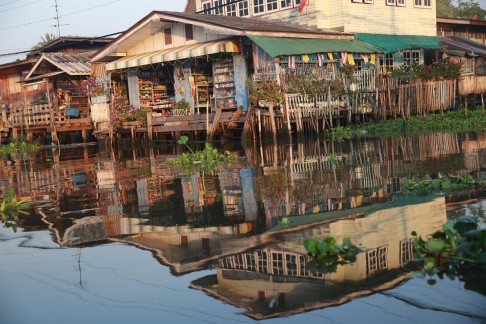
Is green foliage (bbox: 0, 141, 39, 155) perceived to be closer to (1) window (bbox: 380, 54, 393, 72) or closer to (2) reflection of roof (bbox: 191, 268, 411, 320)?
(1) window (bbox: 380, 54, 393, 72)

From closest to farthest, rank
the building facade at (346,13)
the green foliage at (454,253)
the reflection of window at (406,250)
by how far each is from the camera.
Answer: the green foliage at (454,253)
the reflection of window at (406,250)
the building facade at (346,13)

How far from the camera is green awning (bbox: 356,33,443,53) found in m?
28.7

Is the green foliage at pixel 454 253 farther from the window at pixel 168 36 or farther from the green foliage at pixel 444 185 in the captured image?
the window at pixel 168 36

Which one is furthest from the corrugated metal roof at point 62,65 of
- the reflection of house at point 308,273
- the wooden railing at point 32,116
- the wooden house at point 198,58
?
the reflection of house at point 308,273

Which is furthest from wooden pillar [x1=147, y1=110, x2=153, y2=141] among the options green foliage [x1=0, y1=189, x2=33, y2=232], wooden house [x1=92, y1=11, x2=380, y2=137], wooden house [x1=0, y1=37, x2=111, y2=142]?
green foliage [x1=0, y1=189, x2=33, y2=232]

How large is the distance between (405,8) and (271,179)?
22.8 metres

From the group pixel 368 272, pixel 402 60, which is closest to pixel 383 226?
pixel 368 272

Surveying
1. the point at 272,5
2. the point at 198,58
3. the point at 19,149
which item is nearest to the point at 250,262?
the point at 198,58

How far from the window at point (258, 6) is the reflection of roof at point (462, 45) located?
9985mm

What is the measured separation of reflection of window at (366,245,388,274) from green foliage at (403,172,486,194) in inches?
130

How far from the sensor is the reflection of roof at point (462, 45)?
106 feet

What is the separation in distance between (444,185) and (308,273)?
4.41m

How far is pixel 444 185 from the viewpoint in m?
9.32

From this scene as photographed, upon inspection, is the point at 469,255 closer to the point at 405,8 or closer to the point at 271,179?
the point at 271,179
